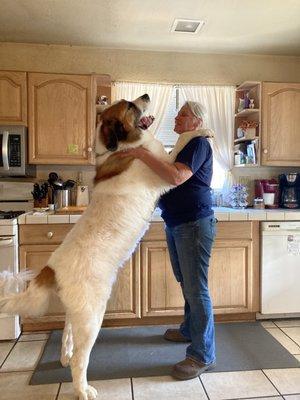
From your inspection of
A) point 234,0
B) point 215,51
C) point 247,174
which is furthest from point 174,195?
point 215,51

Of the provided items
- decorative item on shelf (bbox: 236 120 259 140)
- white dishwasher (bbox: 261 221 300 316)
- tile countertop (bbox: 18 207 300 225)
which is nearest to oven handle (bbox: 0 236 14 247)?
tile countertop (bbox: 18 207 300 225)

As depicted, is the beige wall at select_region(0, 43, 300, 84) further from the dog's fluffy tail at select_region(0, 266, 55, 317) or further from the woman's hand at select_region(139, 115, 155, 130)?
the dog's fluffy tail at select_region(0, 266, 55, 317)

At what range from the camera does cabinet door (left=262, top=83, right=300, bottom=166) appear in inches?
120

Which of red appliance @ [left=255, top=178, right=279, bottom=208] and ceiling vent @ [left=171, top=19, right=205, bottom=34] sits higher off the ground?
ceiling vent @ [left=171, top=19, right=205, bottom=34]

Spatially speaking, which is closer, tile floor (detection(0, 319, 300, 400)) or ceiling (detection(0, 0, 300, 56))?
tile floor (detection(0, 319, 300, 400))

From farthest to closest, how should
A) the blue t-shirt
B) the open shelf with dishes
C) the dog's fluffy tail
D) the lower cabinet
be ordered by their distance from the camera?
the open shelf with dishes < the lower cabinet < the blue t-shirt < the dog's fluffy tail

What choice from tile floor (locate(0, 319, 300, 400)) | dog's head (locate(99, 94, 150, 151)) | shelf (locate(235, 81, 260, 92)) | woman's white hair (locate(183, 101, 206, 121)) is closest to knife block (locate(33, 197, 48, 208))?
tile floor (locate(0, 319, 300, 400))

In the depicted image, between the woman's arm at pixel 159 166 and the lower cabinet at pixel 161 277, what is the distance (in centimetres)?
97

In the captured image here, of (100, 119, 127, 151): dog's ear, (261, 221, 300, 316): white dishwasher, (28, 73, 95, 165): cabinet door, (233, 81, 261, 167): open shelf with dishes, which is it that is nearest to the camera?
(100, 119, 127, 151): dog's ear

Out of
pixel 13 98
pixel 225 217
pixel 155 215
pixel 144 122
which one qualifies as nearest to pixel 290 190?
pixel 225 217

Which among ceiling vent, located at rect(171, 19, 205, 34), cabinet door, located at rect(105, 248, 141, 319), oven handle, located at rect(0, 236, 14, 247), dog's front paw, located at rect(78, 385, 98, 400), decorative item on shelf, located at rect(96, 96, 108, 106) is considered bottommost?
dog's front paw, located at rect(78, 385, 98, 400)

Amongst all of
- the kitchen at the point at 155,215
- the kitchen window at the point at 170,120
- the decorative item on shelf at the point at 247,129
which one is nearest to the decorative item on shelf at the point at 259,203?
the kitchen at the point at 155,215

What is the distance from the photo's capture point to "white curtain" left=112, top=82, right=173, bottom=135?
3174mm

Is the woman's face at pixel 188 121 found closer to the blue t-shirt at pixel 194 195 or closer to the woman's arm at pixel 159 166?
the blue t-shirt at pixel 194 195
